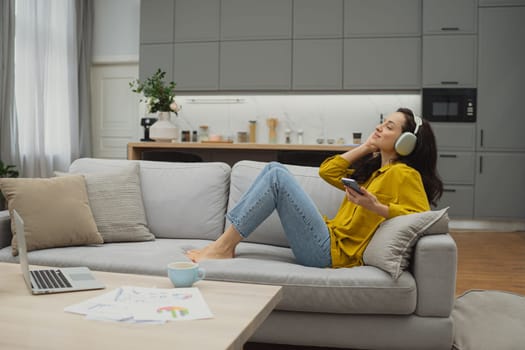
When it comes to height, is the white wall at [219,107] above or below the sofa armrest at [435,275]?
above

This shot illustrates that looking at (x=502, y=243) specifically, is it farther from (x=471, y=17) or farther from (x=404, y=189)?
(x=404, y=189)

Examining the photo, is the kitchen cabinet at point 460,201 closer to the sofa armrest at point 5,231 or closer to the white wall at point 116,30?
the white wall at point 116,30

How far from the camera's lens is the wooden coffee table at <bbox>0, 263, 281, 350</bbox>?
110 cm

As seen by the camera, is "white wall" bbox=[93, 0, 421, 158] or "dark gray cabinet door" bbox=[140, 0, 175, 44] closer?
"white wall" bbox=[93, 0, 421, 158]

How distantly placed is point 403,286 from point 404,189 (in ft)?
1.40

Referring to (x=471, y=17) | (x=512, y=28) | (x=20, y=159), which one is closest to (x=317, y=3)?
(x=471, y=17)

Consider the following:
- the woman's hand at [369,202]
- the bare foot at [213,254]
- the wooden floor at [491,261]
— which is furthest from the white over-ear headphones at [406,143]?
the wooden floor at [491,261]

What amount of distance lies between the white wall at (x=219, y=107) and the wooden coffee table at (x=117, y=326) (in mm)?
4717

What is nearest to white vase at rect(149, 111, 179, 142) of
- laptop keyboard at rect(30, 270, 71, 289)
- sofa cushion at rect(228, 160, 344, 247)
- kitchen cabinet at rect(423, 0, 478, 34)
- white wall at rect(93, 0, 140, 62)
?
sofa cushion at rect(228, 160, 344, 247)

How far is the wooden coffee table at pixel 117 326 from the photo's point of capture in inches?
43.3

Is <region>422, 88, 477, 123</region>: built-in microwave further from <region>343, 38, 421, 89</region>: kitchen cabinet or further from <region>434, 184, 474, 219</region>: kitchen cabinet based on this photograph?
<region>434, 184, 474, 219</region>: kitchen cabinet

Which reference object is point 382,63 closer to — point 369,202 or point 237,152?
point 237,152

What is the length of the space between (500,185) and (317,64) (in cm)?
235

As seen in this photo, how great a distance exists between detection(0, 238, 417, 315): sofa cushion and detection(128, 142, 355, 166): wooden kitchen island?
A: 6.77ft
